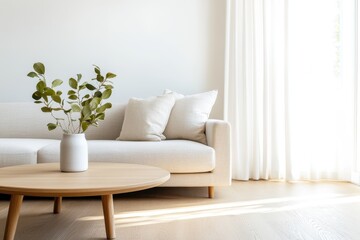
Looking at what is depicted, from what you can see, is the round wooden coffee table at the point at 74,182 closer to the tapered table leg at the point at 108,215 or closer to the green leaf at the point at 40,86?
the tapered table leg at the point at 108,215

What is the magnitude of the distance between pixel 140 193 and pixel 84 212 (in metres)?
0.65

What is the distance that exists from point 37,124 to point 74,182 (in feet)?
6.12

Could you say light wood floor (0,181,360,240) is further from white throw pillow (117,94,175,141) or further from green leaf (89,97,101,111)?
green leaf (89,97,101,111)

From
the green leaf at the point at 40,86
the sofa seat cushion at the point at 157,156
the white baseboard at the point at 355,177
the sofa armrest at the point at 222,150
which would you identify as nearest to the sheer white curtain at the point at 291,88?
the white baseboard at the point at 355,177

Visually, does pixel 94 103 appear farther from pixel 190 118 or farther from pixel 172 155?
pixel 190 118

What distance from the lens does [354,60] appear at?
3.34 metres

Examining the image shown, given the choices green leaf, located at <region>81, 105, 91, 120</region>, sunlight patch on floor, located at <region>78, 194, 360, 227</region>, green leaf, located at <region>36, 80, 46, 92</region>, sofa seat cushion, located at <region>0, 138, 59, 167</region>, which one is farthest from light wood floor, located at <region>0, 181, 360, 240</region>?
green leaf, located at <region>36, 80, 46, 92</region>

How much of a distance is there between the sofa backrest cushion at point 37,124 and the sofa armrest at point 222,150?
0.97m

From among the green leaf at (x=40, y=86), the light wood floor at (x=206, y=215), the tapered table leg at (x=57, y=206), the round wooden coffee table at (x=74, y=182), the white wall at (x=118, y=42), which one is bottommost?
the light wood floor at (x=206, y=215)

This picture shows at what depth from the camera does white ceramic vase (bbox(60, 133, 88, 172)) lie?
73.2 inches

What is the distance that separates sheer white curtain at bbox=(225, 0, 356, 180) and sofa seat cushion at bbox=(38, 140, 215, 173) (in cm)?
101

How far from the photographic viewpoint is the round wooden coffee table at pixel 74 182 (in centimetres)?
150

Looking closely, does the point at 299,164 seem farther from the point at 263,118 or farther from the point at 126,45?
the point at 126,45

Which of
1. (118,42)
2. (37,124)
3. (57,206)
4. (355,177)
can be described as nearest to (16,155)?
(57,206)
